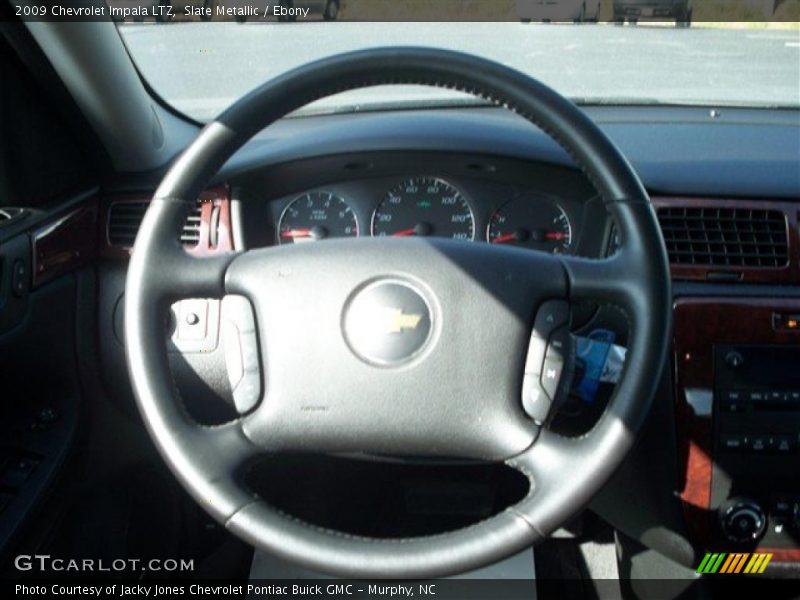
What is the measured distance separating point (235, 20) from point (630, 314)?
60.0 inches

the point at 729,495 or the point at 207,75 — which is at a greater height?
the point at 207,75

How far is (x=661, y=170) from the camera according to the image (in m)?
2.44

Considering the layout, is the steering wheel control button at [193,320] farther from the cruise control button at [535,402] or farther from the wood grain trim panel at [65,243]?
the cruise control button at [535,402]

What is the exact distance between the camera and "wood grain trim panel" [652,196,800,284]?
7.72 ft

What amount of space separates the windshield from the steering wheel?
2.93ft

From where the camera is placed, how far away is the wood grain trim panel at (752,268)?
235 cm

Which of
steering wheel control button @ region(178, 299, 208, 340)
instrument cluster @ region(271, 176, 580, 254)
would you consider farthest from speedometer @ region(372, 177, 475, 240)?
steering wheel control button @ region(178, 299, 208, 340)

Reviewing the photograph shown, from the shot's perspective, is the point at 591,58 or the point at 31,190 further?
the point at 591,58

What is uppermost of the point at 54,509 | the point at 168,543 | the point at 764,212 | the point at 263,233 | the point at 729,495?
the point at 764,212

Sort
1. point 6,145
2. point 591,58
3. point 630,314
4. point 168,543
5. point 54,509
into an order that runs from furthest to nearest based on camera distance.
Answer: point 591,58, point 168,543, point 54,509, point 6,145, point 630,314

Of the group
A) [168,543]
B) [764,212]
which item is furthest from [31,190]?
[764,212]

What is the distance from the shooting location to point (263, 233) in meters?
2.52

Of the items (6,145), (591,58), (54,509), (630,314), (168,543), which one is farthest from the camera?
(591,58)

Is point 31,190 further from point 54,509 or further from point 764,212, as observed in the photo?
point 764,212
